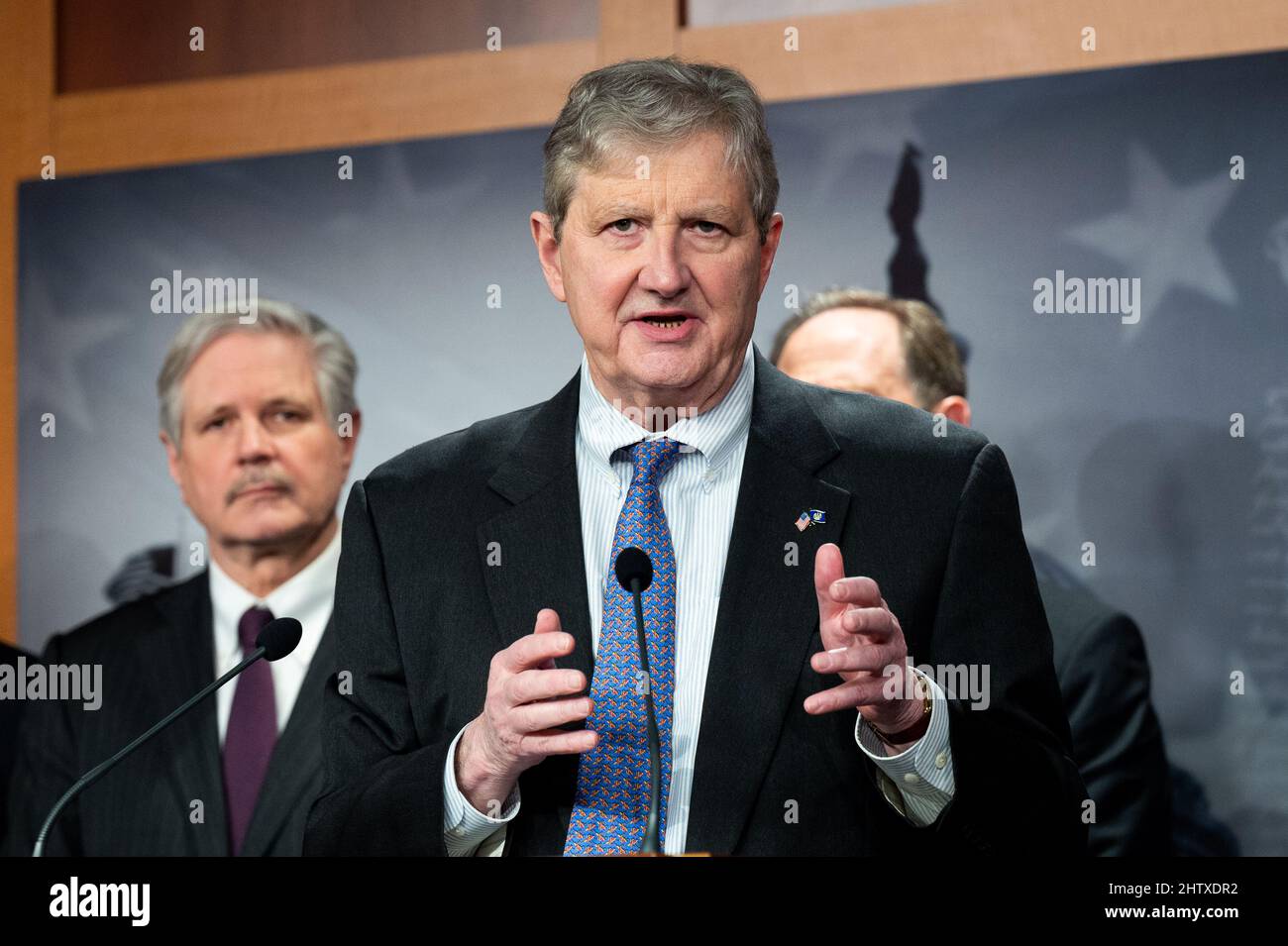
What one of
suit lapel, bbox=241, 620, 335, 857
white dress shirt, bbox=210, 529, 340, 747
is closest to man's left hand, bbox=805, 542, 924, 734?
suit lapel, bbox=241, 620, 335, 857

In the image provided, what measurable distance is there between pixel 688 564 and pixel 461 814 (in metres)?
0.41

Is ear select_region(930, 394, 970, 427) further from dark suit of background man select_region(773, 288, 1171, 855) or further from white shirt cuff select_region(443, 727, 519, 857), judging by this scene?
white shirt cuff select_region(443, 727, 519, 857)

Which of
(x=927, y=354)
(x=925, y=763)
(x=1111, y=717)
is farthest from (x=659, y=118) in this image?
(x=1111, y=717)

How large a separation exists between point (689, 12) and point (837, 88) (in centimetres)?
44

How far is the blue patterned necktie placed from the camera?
1728mm

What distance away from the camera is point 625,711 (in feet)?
5.77

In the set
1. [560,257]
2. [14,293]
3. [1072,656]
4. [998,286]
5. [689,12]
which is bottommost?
[1072,656]

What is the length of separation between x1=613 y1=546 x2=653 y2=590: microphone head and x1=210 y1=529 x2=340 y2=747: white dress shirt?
181cm

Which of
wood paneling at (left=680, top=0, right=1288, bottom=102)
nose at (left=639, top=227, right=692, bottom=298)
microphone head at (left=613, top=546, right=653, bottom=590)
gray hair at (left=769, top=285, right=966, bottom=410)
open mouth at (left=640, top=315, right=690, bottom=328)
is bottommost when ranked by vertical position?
microphone head at (left=613, top=546, right=653, bottom=590)

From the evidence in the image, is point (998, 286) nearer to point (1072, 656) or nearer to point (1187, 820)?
point (1072, 656)

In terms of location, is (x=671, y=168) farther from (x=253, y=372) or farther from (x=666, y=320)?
(x=253, y=372)
